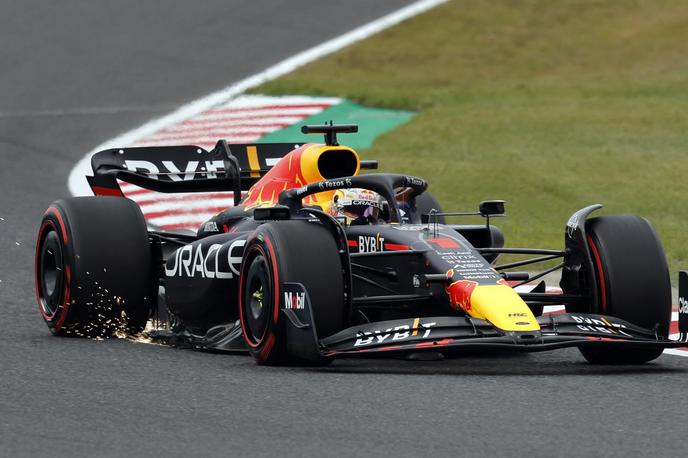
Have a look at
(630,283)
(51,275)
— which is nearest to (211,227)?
(51,275)

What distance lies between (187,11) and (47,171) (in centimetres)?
971

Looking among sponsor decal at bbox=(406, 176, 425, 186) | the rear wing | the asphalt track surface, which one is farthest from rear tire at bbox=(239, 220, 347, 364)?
the rear wing

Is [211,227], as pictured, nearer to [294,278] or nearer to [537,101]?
[294,278]

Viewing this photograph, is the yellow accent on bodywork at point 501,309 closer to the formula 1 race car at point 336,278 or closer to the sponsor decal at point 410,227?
the formula 1 race car at point 336,278

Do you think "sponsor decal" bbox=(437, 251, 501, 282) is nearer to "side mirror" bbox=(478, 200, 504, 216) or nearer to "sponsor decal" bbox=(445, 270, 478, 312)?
"sponsor decal" bbox=(445, 270, 478, 312)

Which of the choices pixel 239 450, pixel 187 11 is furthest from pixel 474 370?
pixel 187 11

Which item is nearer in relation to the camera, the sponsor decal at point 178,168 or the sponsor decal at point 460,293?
the sponsor decal at point 460,293

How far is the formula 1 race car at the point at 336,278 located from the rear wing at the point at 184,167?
776 millimetres

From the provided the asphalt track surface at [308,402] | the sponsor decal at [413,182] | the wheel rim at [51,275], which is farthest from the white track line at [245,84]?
the sponsor decal at [413,182]

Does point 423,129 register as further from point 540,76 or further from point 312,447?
point 312,447

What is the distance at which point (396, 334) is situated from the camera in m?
7.49

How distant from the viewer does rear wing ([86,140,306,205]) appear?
10500 millimetres

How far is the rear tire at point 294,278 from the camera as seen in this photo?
7648 millimetres

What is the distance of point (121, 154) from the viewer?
1070cm
